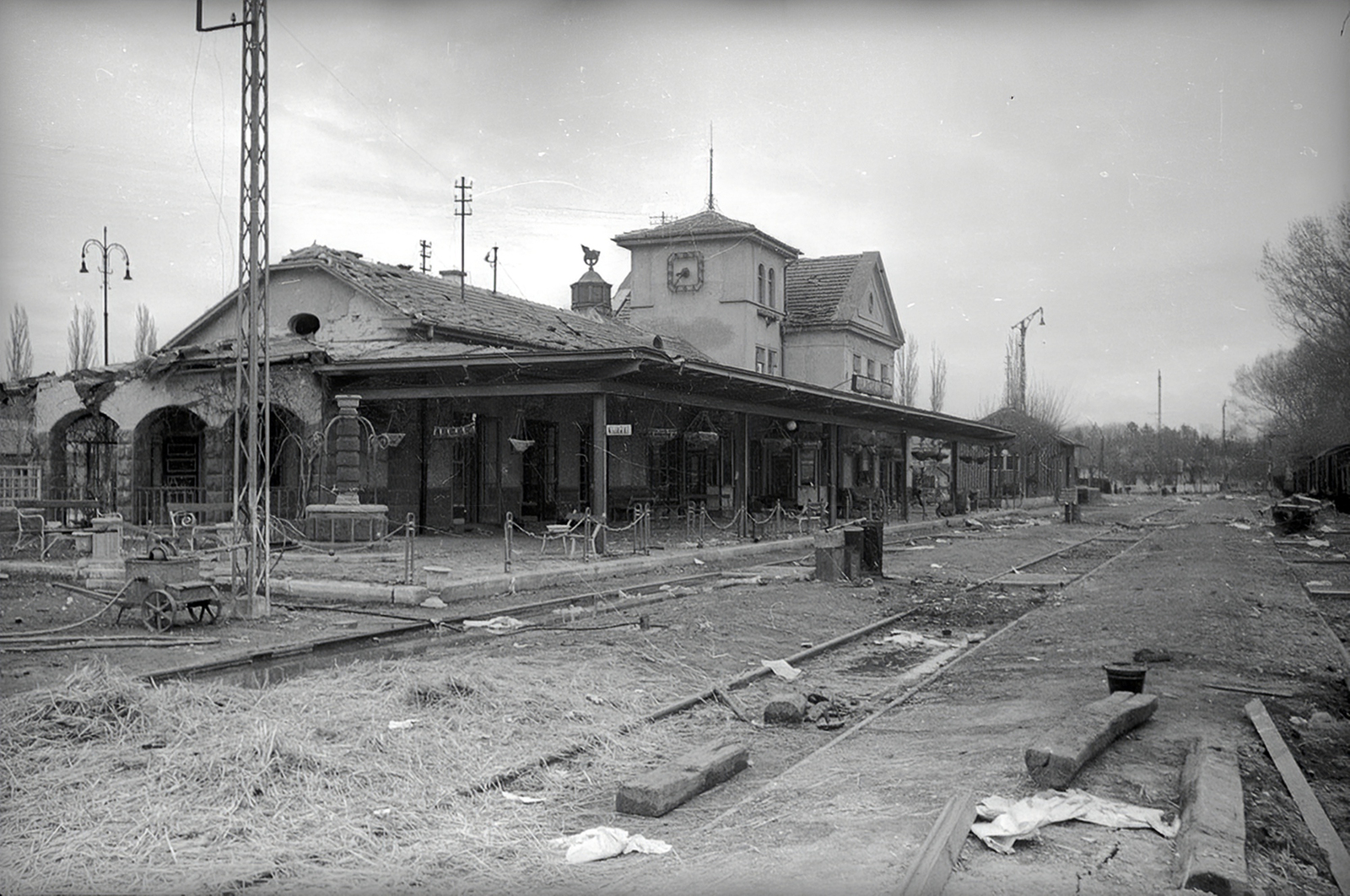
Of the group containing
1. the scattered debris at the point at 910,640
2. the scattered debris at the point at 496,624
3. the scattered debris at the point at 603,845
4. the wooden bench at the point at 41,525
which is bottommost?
the scattered debris at the point at 910,640

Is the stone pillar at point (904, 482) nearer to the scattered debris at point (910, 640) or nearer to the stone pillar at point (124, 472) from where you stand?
the stone pillar at point (124, 472)

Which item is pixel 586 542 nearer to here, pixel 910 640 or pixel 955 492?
pixel 910 640

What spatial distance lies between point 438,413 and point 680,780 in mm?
18875

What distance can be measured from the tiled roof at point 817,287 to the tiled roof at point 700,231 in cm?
247

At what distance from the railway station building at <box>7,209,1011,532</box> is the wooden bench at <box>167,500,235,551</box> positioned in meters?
0.47

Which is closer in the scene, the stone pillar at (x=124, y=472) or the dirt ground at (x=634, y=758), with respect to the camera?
the dirt ground at (x=634, y=758)

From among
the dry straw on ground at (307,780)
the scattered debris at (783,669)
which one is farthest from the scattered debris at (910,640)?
the dry straw on ground at (307,780)

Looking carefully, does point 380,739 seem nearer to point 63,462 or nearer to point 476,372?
point 476,372

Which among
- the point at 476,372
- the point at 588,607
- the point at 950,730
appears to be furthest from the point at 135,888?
the point at 476,372

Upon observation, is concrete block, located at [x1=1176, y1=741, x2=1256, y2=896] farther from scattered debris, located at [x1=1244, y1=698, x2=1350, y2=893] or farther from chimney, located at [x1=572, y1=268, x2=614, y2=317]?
chimney, located at [x1=572, y1=268, x2=614, y2=317]

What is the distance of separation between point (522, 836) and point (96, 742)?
2962mm

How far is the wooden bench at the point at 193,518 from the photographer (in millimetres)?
18462

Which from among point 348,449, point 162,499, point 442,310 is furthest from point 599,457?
point 162,499

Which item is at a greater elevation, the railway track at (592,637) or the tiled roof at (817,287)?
the tiled roof at (817,287)
